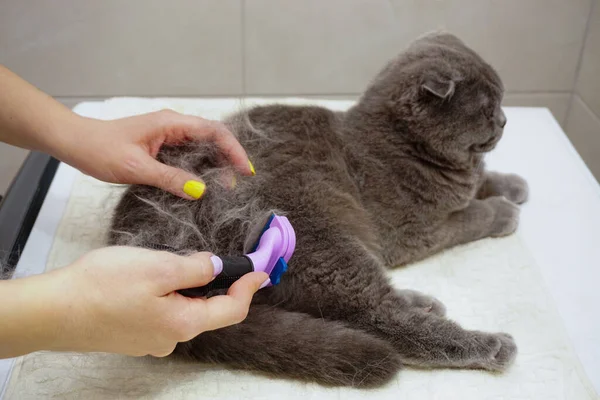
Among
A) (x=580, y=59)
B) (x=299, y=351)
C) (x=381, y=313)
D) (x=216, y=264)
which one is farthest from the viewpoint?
(x=580, y=59)

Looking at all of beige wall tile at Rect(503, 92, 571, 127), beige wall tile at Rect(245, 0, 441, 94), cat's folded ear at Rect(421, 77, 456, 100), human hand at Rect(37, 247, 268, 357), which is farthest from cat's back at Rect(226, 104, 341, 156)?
beige wall tile at Rect(503, 92, 571, 127)

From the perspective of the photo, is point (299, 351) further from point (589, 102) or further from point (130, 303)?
point (589, 102)

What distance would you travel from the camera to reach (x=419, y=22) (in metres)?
1.97

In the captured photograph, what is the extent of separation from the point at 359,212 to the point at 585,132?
1.19 m

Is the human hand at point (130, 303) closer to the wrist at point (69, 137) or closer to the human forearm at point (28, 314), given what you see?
the human forearm at point (28, 314)

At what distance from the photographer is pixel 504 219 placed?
133 cm

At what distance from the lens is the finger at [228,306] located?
2.70ft

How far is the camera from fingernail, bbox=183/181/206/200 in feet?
3.45

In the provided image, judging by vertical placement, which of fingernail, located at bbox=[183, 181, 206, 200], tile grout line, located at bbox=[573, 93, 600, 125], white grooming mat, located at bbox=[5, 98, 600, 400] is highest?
fingernail, located at bbox=[183, 181, 206, 200]

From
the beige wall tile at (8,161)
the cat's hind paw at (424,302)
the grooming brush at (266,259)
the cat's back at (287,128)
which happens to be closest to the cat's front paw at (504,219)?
the cat's hind paw at (424,302)

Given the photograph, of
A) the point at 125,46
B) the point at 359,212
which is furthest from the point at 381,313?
the point at 125,46

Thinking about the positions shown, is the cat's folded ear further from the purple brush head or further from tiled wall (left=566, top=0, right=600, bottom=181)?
tiled wall (left=566, top=0, right=600, bottom=181)

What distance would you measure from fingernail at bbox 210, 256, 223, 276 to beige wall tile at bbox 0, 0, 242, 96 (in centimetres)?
123

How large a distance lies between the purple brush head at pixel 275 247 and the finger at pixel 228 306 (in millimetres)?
80
